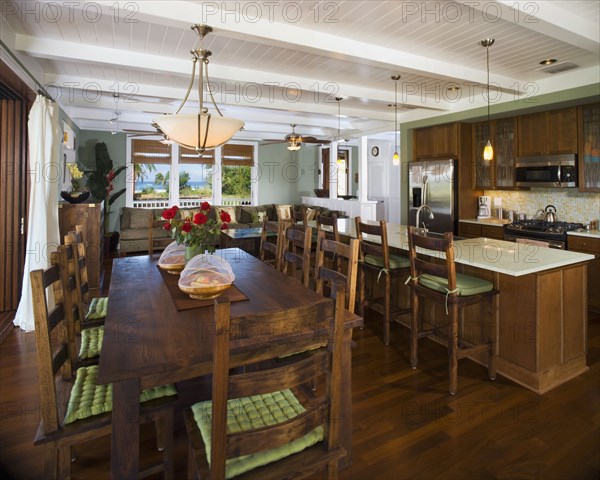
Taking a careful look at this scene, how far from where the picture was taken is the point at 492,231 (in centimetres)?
521

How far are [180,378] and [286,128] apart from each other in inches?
306

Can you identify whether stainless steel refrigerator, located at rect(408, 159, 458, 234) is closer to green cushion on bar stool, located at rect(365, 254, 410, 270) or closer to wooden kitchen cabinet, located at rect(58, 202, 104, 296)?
green cushion on bar stool, located at rect(365, 254, 410, 270)

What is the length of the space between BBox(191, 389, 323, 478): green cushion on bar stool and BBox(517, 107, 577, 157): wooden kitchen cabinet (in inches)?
186

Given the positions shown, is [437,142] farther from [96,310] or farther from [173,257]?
[96,310]

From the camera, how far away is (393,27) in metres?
3.13

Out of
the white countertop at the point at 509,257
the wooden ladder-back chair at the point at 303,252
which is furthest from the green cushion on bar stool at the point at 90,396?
the white countertop at the point at 509,257

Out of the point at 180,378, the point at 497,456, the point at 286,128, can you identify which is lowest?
the point at 497,456

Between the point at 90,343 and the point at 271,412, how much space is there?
1.16m

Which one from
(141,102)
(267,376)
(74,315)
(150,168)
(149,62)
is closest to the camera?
(267,376)

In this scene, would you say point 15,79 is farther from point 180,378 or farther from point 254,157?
point 254,157

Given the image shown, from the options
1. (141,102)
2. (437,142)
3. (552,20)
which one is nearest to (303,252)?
(552,20)

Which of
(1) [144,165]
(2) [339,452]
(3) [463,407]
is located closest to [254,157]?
(1) [144,165]

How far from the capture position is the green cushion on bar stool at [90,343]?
6.22 feet

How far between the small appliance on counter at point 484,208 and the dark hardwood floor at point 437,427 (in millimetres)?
3232
